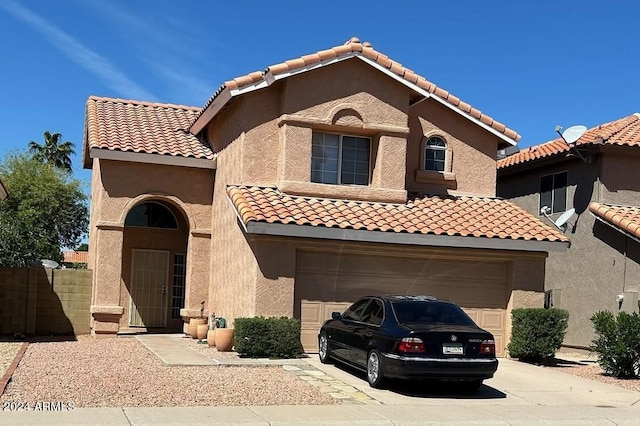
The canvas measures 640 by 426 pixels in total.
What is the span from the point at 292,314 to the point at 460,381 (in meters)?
4.92

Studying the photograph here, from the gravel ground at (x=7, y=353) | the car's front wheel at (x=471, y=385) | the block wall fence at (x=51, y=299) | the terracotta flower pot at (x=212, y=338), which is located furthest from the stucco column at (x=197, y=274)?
the car's front wheel at (x=471, y=385)

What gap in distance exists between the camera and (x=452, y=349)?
1227cm

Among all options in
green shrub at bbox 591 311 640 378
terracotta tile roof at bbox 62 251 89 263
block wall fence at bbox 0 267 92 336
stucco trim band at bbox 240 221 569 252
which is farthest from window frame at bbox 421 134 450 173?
terracotta tile roof at bbox 62 251 89 263

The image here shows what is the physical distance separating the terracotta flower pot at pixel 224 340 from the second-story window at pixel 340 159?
4.31 meters

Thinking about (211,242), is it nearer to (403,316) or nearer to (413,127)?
(413,127)

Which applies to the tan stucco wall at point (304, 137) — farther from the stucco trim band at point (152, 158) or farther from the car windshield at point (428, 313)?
the car windshield at point (428, 313)

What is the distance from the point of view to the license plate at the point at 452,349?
12234 millimetres

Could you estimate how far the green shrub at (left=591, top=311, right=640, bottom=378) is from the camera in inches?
A: 601

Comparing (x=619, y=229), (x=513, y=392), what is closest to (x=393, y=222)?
(x=513, y=392)

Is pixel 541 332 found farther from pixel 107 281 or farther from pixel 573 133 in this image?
pixel 107 281

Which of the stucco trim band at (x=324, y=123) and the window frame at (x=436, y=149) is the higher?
the stucco trim band at (x=324, y=123)

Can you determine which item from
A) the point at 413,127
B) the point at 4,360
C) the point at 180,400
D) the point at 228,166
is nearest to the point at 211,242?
the point at 228,166

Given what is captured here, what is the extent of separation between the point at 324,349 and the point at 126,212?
740 cm

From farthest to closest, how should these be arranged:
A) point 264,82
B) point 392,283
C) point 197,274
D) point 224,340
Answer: point 197,274
point 264,82
point 392,283
point 224,340
